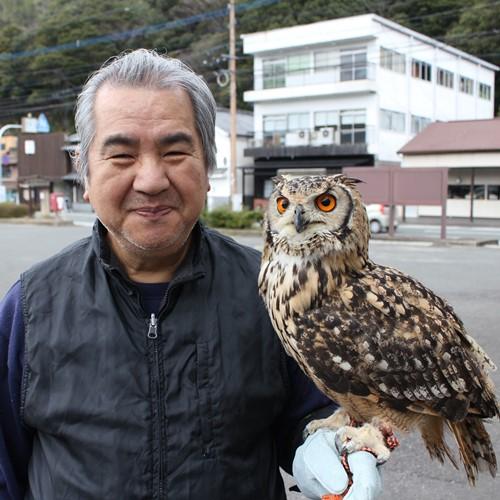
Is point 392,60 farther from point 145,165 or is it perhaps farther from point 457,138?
point 145,165

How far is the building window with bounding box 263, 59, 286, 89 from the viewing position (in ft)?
119

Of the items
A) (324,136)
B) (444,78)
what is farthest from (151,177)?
(444,78)

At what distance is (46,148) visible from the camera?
47031 millimetres

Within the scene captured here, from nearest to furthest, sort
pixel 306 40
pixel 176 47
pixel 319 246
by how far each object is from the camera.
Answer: pixel 319 246 → pixel 306 40 → pixel 176 47

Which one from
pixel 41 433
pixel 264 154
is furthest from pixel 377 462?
pixel 264 154

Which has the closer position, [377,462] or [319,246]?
[377,462]

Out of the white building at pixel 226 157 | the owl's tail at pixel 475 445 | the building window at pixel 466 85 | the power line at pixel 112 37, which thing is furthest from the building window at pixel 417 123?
the owl's tail at pixel 475 445

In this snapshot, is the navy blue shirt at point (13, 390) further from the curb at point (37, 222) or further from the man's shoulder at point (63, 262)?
the curb at point (37, 222)

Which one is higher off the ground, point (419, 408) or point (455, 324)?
point (455, 324)

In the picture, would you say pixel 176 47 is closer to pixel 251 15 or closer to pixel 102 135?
pixel 251 15

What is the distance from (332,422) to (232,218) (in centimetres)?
2080

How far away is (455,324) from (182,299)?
932 millimetres

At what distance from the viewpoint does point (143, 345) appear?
67.0 inches

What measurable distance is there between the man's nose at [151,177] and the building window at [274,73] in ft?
118
